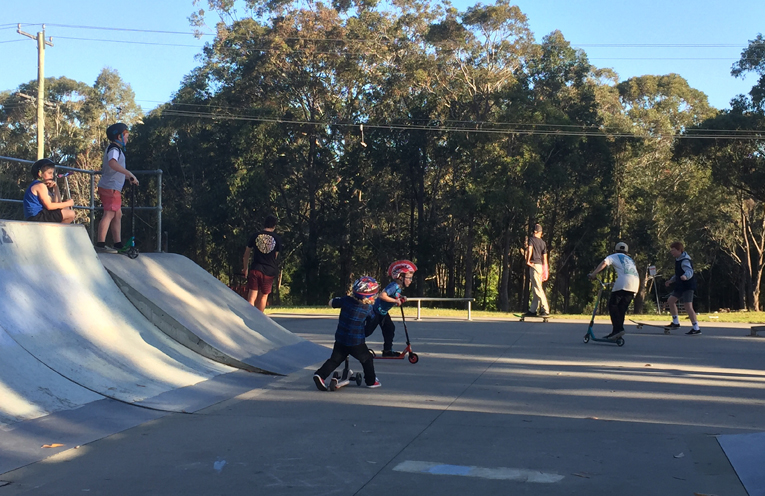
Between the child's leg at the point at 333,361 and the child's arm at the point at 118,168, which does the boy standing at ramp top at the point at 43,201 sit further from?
the child's leg at the point at 333,361

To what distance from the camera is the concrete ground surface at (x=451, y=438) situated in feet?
15.4

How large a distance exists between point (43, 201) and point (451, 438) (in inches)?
252

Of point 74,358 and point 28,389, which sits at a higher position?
point 74,358

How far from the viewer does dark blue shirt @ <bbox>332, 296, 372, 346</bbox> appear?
817cm

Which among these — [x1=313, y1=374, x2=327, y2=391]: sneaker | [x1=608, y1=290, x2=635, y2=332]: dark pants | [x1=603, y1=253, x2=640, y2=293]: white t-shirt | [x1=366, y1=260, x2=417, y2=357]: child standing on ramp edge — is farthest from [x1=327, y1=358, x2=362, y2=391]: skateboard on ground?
[x1=603, y1=253, x2=640, y2=293]: white t-shirt

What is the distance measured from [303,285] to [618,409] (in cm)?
3824

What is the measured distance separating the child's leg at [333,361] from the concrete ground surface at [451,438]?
0.74 ft

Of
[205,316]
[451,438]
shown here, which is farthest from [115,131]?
[451,438]

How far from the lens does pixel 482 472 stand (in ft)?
16.3

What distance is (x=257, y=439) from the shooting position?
5.87 metres

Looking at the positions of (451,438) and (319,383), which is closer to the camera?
(451,438)

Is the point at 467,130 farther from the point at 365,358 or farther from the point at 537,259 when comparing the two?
the point at 365,358

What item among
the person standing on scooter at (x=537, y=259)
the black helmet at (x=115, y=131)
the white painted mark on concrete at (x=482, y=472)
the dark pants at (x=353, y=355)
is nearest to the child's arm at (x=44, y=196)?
the black helmet at (x=115, y=131)

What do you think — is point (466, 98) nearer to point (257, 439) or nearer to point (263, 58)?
point (263, 58)
